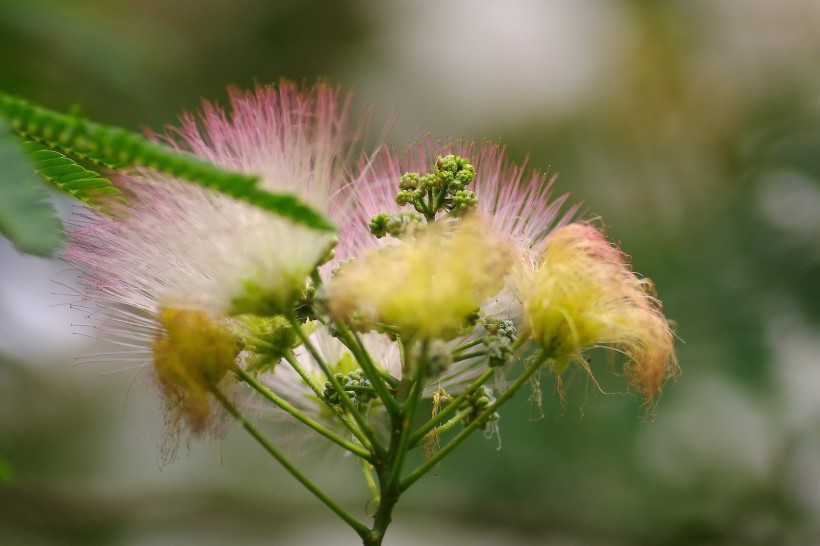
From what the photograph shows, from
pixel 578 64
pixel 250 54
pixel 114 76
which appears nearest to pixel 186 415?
pixel 114 76

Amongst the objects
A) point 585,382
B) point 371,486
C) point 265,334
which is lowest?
point 585,382

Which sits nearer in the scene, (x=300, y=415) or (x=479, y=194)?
(x=300, y=415)

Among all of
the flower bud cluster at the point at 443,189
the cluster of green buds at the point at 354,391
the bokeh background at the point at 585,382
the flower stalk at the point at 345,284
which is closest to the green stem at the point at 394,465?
the flower stalk at the point at 345,284

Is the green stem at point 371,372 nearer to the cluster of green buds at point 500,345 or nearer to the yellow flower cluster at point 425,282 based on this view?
the yellow flower cluster at point 425,282

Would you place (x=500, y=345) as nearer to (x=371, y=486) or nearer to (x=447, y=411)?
(x=447, y=411)

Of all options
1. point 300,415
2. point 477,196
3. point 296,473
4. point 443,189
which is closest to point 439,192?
point 443,189

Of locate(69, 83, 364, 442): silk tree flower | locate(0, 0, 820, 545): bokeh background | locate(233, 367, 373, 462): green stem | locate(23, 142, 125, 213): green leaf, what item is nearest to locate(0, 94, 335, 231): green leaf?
locate(23, 142, 125, 213): green leaf

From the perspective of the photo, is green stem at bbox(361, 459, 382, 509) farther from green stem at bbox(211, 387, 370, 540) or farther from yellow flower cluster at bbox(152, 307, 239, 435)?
yellow flower cluster at bbox(152, 307, 239, 435)
